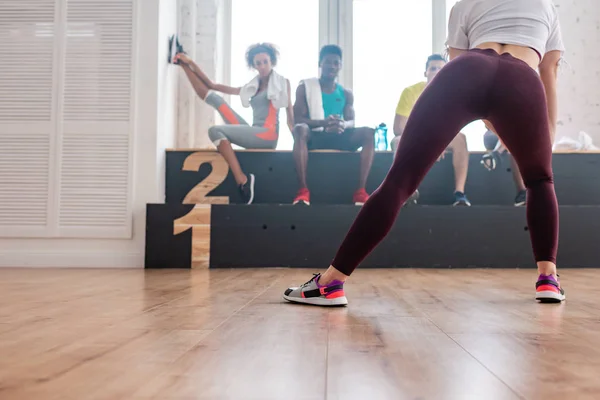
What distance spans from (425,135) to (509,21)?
0.41m

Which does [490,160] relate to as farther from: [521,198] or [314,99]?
[314,99]

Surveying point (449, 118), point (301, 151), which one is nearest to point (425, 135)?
point (449, 118)

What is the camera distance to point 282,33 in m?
→ 4.76

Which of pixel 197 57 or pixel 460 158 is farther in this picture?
pixel 197 57

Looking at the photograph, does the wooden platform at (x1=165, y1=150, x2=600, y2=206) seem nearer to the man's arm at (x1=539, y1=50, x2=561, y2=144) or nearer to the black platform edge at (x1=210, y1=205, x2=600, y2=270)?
the black platform edge at (x1=210, y1=205, x2=600, y2=270)

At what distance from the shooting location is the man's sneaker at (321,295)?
1.47 metres

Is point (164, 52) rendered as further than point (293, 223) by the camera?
Yes

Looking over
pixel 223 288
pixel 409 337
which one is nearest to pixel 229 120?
pixel 223 288

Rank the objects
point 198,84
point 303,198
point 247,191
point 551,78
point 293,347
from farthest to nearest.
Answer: point 198,84
point 247,191
point 303,198
point 551,78
point 293,347

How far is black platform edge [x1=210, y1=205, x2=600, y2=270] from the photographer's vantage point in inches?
127

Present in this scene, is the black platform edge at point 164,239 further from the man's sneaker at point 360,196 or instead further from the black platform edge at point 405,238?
the man's sneaker at point 360,196

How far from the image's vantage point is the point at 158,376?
0.70 m

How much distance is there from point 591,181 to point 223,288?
2.97m

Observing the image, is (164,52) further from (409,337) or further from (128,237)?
(409,337)
